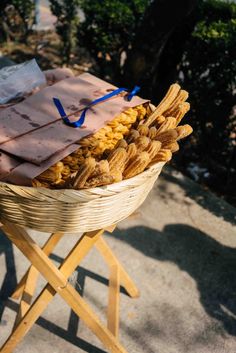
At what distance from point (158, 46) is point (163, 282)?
1898 millimetres

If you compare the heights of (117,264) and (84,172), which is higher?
(84,172)

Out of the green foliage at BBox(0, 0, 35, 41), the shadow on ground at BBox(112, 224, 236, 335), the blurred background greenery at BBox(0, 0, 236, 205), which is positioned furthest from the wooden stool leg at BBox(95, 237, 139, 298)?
the green foliage at BBox(0, 0, 35, 41)

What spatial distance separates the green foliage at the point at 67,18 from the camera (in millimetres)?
4961

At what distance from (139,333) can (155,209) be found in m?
1.16

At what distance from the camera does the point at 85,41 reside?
4.45 metres

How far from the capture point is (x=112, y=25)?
4.07 meters

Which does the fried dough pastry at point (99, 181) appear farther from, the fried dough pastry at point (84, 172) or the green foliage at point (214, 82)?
the green foliage at point (214, 82)

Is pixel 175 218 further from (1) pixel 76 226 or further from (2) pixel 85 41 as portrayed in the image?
(2) pixel 85 41

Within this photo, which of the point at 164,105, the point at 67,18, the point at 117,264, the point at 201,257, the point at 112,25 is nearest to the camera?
the point at 164,105

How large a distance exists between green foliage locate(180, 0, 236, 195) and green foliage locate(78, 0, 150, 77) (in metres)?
0.70

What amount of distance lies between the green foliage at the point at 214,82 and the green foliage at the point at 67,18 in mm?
1824

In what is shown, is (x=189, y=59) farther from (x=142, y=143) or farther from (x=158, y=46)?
(x=142, y=143)

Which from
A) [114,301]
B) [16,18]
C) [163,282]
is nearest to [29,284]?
[114,301]

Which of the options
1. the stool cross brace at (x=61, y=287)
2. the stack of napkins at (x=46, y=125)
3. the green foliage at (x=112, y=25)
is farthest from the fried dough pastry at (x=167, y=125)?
the green foliage at (x=112, y=25)
